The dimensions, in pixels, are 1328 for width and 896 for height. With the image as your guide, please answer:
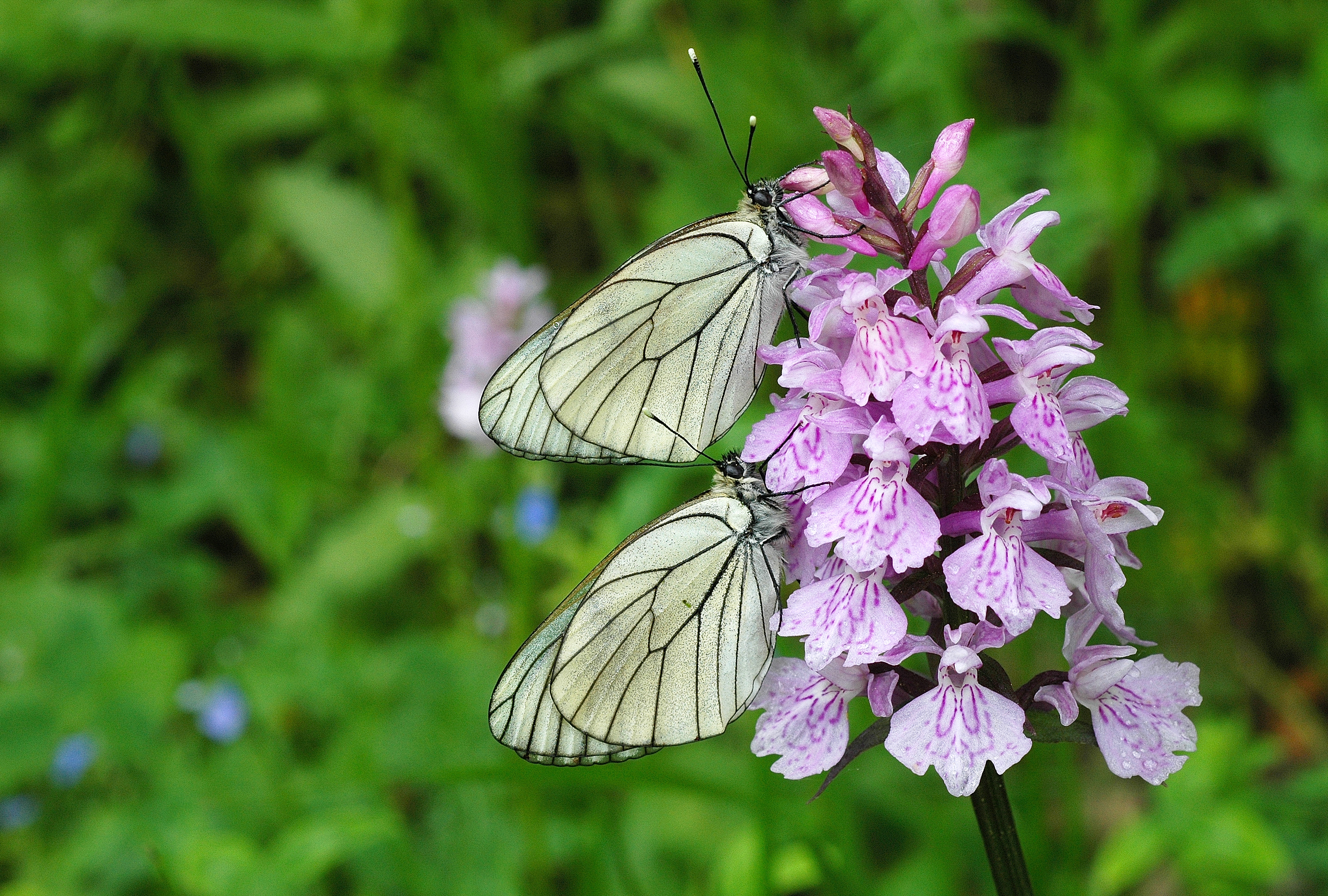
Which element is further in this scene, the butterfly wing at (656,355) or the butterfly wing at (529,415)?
the butterfly wing at (529,415)

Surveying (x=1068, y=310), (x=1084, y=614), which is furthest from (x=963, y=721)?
(x=1068, y=310)

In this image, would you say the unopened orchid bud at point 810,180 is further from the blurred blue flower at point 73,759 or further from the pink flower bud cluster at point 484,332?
the blurred blue flower at point 73,759

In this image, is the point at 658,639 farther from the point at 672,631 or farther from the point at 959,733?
the point at 959,733

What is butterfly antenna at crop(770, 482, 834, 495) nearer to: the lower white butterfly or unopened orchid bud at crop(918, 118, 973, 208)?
the lower white butterfly

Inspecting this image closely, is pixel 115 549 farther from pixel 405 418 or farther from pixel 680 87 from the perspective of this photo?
pixel 680 87

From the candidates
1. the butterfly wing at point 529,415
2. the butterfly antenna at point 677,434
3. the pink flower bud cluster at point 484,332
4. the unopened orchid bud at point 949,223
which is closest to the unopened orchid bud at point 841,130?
the unopened orchid bud at point 949,223
